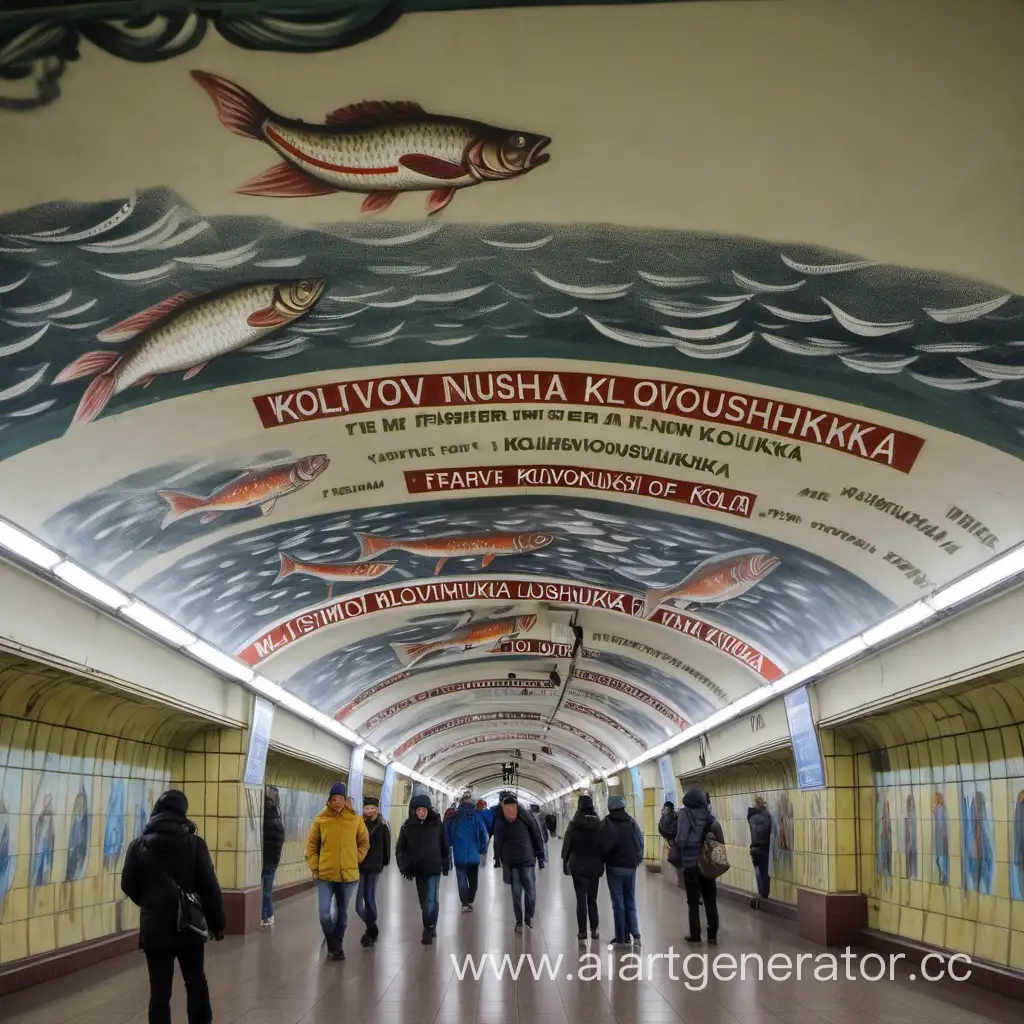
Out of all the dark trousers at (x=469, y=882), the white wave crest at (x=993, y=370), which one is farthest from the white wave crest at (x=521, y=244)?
the dark trousers at (x=469, y=882)

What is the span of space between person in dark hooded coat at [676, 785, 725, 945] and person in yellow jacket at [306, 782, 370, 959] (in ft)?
12.0

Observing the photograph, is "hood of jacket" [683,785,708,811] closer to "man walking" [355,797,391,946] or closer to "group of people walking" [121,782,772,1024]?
"group of people walking" [121,782,772,1024]

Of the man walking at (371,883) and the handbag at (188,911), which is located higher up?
the handbag at (188,911)

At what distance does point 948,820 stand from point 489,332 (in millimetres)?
7852

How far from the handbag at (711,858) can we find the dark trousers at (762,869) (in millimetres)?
6363

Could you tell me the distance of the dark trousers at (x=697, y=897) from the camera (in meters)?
13.6

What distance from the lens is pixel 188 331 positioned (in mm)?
7812

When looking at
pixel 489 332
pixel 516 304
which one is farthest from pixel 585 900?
pixel 516 304

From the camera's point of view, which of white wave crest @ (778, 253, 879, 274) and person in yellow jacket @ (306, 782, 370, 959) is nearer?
white wave crest @ (778, 253, 879, 274)

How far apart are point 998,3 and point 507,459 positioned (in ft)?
21.1

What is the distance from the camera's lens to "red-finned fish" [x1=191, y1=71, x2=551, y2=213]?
605 centimetres

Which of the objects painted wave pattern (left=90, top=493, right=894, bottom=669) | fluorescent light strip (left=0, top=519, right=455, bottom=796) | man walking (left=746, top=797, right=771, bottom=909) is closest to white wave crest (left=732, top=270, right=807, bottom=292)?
painted wave pattern (left=90, top=493, right=894, bottom=669)

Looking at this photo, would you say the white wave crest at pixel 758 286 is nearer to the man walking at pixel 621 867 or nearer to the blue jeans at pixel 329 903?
the man walking at pixel 621 867

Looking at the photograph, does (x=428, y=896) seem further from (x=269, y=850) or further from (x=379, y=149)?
(x=379, y=149)
